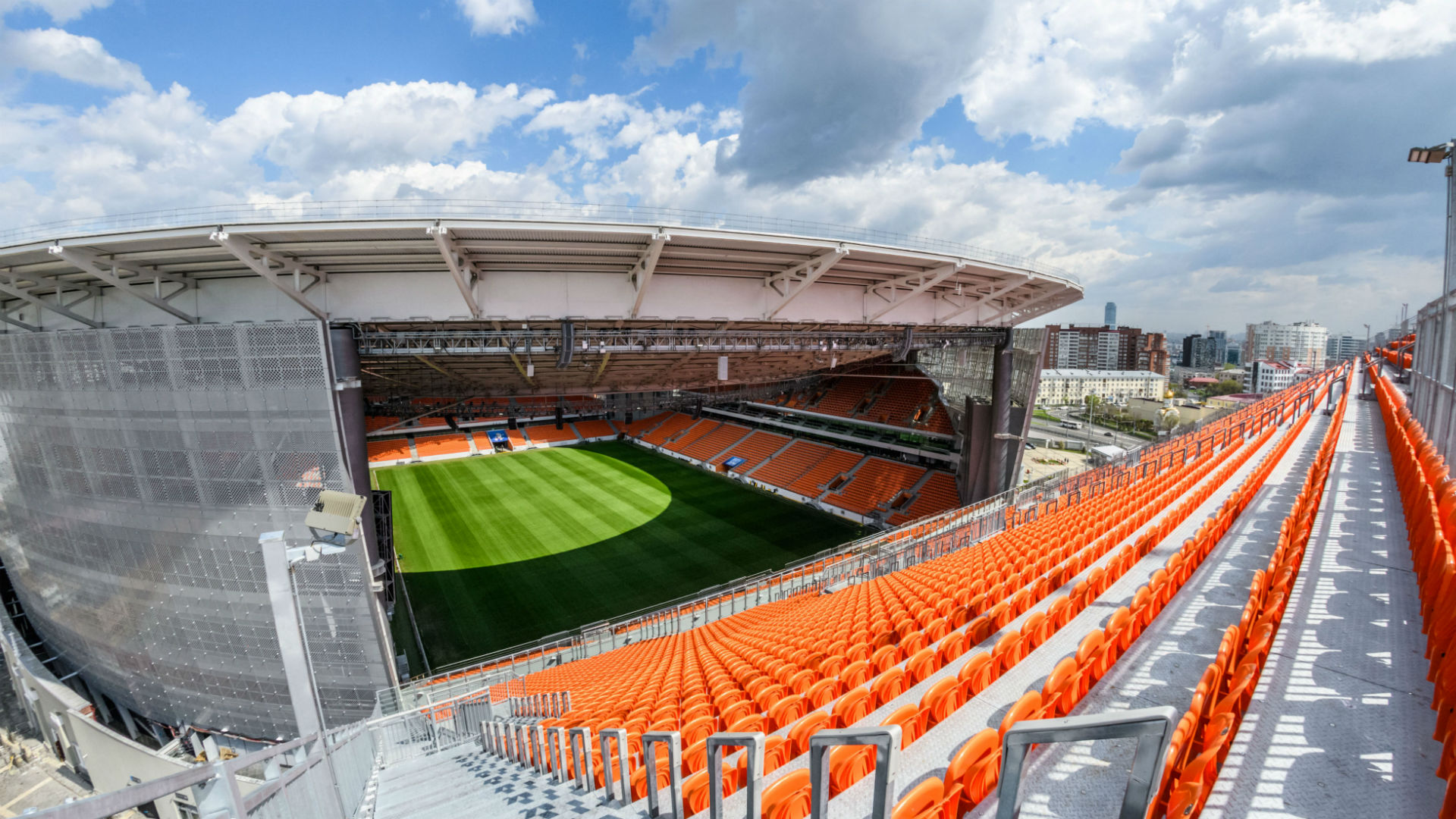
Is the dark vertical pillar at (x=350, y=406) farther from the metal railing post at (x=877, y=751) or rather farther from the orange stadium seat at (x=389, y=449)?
the orange stadium seat at (x=389, y=449)

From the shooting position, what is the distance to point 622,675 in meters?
7.61

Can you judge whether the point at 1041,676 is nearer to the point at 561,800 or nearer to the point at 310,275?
the point at 561,800

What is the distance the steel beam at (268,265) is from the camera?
6984 mm

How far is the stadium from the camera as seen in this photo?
8.89 feet

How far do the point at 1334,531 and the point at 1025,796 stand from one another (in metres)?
6.83

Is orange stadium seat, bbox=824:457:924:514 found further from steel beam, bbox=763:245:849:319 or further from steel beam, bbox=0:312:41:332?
steel beam, bbox=0:312:41:332

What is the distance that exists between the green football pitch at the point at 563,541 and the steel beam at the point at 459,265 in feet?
30.0

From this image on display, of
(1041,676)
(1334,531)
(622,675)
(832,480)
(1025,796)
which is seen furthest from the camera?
(832,480)

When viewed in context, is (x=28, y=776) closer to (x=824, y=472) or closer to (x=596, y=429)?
(x=824, y=472)

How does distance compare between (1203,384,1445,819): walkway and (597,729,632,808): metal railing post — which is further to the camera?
(597,729,632,808): metal railing post

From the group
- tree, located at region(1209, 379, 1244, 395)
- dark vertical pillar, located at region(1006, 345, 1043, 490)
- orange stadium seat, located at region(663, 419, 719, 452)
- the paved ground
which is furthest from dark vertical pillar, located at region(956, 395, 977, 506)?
tree, located at region(1209, 379, 1244, 395)

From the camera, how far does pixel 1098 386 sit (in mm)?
58625

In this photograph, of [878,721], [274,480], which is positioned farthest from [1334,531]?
[274,480]

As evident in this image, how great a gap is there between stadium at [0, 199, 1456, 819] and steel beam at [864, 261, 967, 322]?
0.34 feet
